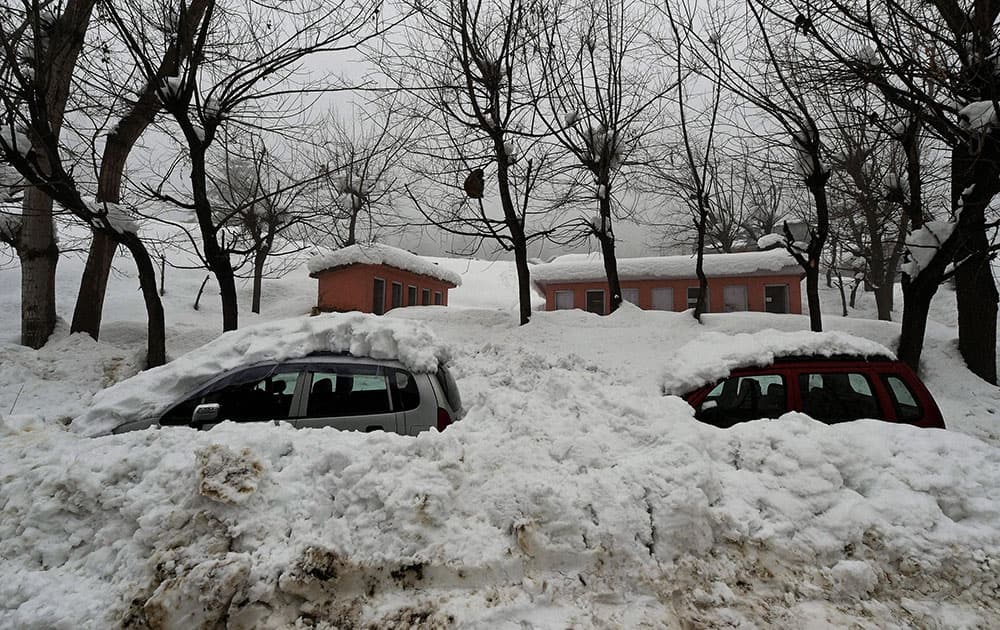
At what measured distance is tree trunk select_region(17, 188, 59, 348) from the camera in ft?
35.0

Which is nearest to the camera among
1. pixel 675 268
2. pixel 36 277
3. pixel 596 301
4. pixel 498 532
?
pixel 498 532

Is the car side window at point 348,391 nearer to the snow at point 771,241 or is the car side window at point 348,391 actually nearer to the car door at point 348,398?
the car door at point 348,398

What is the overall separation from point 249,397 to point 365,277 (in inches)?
684

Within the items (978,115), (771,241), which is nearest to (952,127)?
(978,115)

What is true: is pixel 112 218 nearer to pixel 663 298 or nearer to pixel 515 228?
pixel 515 228

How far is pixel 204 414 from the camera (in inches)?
169

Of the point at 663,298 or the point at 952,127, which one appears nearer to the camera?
the point at 952,127

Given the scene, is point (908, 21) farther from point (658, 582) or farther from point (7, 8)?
point (7, 8)

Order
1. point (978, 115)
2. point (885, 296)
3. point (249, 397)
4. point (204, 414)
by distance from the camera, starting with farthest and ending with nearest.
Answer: point (885, 296)
point (978, 115)
point (249, 397)
point (204, 414)

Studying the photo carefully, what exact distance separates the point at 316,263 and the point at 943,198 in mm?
25157

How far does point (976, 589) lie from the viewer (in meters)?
2.50

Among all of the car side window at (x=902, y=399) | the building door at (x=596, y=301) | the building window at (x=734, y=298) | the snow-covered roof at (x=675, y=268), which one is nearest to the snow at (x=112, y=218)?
the car side window at (x=902, y=399)

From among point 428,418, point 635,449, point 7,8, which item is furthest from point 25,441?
point 7,8

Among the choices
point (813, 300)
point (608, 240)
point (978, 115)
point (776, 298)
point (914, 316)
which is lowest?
point (914, 316)
